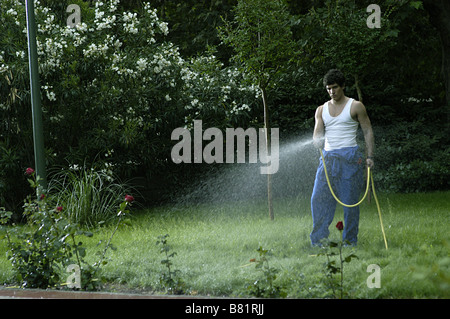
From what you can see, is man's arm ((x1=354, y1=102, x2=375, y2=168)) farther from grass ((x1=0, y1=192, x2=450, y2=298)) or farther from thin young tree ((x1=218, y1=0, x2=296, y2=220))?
thin young tree ((x1=218, y1=0, x2=296, y2=220))

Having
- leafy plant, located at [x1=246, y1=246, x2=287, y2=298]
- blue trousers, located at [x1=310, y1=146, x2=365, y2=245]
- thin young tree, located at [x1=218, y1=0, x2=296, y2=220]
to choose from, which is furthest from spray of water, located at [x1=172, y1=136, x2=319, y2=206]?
leafy plant, located at [x1=246, y1=246, x2=287, y2=298]

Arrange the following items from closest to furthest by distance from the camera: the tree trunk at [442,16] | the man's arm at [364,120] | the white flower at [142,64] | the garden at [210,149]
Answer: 1. the garden at [210,149]
2. the man's arm at [364,120]
3. the white flower at [142,64]
4. the tree trunk at [442,16]

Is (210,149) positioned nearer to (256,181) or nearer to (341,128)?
(256,181)

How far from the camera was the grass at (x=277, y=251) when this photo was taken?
4374 millimetres

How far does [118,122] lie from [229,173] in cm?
271

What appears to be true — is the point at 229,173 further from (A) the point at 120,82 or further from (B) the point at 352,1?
(B) the point at 352,1

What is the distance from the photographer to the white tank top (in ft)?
18.9

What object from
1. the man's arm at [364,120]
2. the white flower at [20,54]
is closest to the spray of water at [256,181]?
the white flower at [20,54]

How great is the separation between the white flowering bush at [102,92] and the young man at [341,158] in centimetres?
481

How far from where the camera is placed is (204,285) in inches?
186

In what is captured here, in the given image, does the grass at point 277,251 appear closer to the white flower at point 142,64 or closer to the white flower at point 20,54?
the white flower at point 142,64

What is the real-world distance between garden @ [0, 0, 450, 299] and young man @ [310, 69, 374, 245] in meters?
0.31
